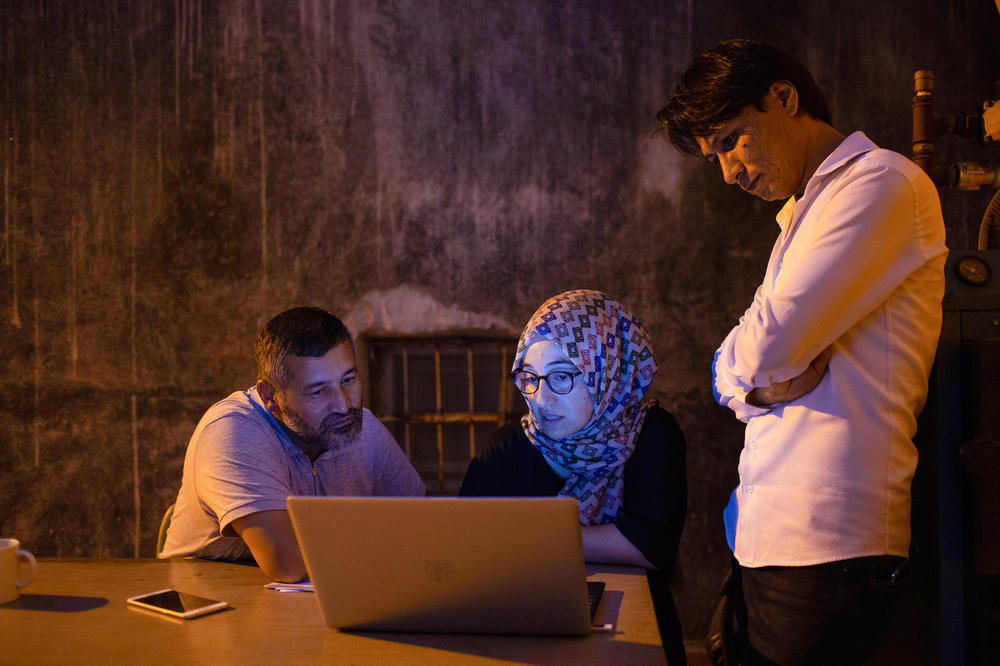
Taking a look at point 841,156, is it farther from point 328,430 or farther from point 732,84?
point 328,430

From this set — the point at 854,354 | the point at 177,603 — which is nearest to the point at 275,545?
the point at 177,603

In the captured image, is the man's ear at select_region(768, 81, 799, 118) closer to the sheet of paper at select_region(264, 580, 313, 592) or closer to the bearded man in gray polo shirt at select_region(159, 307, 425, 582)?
the bearded man in gray polo shirt at select_region(159, 307, 425, 582)

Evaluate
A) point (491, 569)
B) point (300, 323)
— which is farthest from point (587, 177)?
point (491, 569)

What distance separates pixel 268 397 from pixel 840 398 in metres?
1.49

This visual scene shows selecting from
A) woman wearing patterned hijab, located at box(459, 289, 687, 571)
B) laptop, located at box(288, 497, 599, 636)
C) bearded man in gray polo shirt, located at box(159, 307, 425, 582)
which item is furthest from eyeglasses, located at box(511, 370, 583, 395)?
laptop, located at box(288, 497, 599, 636)

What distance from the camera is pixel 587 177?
388 cm

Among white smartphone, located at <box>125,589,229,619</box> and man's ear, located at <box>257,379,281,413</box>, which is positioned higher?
man's ear, located at <box>257,379,281,413</box>

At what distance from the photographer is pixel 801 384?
5.09 feet

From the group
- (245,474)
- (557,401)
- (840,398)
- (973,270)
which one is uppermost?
(973,270)

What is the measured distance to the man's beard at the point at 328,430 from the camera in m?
2.25

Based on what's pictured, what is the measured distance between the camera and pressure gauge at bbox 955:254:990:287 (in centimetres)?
198

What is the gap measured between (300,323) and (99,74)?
2.61 m

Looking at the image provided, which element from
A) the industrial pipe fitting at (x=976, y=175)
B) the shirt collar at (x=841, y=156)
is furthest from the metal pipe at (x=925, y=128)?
the shirt collar at (x=841, y=156)

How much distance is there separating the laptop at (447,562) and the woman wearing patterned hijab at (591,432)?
0.83m
